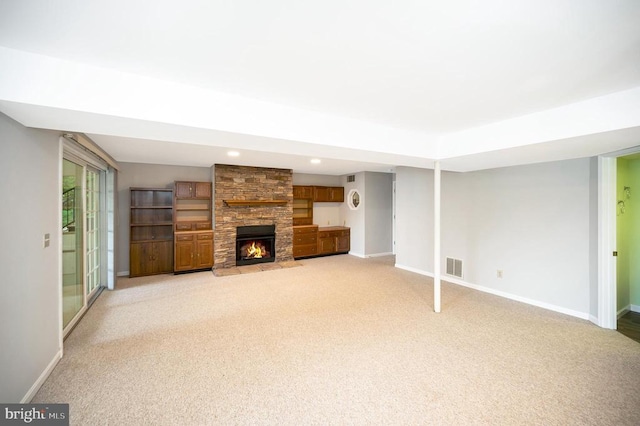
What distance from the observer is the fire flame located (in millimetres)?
6559

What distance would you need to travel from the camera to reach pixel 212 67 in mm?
1803

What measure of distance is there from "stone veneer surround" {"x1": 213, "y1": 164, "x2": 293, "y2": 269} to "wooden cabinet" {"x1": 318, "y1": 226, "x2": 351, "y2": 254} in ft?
3.46

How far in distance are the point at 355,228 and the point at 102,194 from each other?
19.5 feet

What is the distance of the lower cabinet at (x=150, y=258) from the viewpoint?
5613 millimetres

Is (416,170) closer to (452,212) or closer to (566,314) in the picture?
(452,212)

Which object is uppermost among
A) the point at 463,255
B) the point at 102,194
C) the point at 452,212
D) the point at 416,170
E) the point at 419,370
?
the point at 416,170

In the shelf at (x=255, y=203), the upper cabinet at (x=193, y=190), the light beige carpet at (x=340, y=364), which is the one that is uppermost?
the upper cabinet at (x=193, y=190)

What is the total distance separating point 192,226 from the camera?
6293 millimetres

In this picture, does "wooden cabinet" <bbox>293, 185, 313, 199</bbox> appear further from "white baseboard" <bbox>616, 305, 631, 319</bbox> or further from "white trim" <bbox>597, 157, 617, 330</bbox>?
"white baseboard" <bbox>616, 305, 631, 319</bbox>

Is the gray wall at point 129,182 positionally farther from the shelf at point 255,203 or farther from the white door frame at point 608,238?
the white door frame at point 608,238

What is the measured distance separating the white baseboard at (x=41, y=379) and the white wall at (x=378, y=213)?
6348mm

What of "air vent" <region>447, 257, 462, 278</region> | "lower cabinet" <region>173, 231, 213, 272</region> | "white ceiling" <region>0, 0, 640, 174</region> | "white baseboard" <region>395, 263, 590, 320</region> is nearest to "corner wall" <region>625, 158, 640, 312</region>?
"white baseboard" <region>395, 263, 590, 320</region>

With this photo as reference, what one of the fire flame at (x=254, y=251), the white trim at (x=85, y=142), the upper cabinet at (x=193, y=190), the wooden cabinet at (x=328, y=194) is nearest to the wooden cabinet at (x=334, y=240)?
the wooden cabinet at (x=328, y=194)

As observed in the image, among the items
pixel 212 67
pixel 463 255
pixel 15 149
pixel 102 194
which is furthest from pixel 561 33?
pixel 102 194
